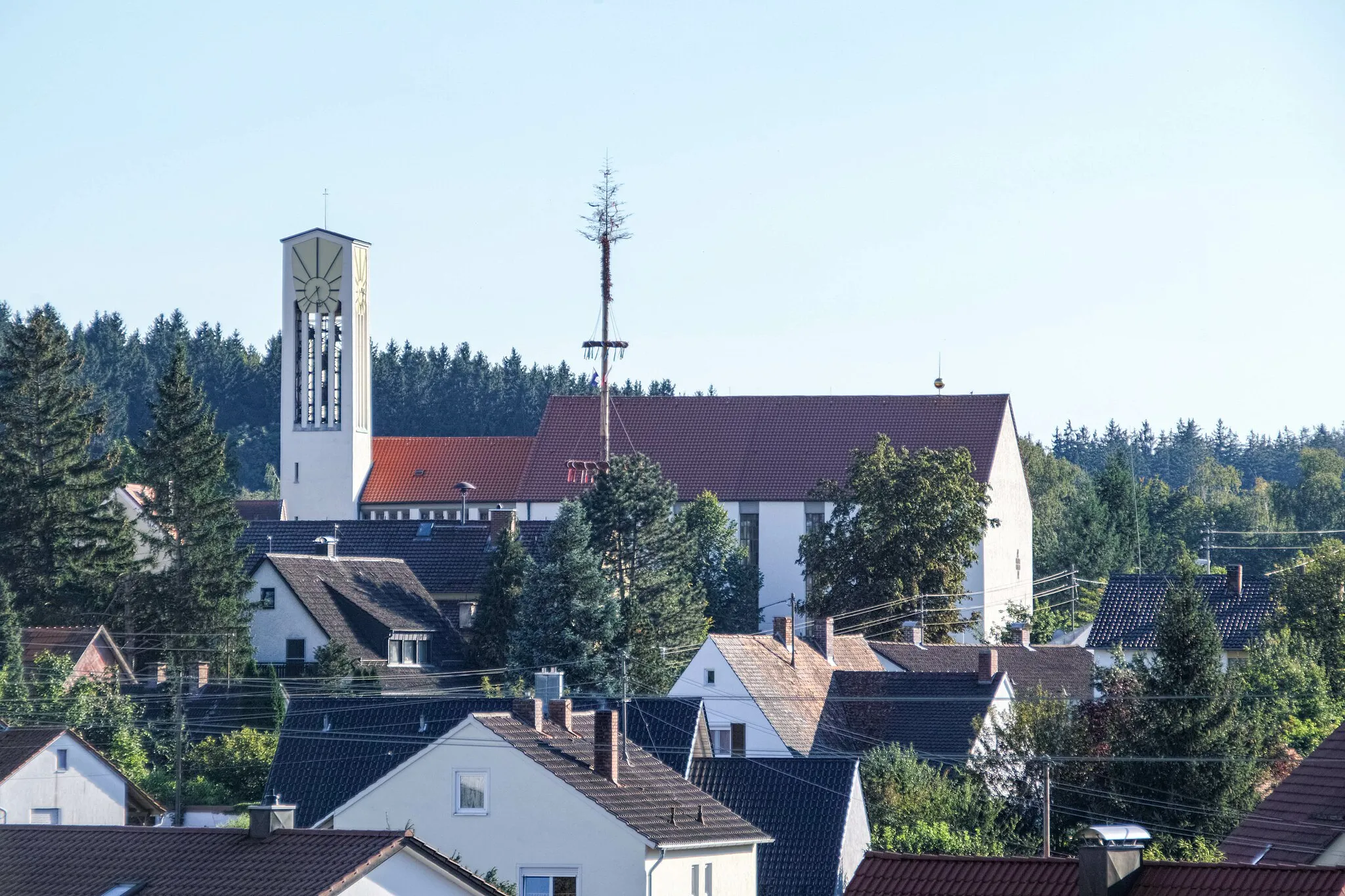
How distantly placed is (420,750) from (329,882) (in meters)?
14.0

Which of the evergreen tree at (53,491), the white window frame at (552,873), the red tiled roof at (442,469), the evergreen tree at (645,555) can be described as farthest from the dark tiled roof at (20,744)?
the red tiled roof at (442,469)

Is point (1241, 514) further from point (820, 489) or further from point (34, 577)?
point (34, 577)

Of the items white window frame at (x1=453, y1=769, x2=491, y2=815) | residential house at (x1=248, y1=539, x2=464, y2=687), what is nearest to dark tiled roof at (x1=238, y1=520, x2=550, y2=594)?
residential house at (x1=248, y1=539, x2=464, y2=687)

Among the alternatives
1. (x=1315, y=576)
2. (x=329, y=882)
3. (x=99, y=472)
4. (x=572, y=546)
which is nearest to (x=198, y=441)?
(x=99, y=472)

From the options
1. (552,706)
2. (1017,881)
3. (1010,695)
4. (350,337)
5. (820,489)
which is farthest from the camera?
(350,337)

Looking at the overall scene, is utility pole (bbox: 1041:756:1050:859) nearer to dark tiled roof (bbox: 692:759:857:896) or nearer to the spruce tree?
dark tiled roof (bbox: 692:759:857:896)

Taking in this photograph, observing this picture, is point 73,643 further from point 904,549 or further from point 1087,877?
point 1087,877

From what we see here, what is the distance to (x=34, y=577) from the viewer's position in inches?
2707

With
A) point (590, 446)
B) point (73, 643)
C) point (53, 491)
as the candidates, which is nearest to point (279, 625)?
point (73, 643)

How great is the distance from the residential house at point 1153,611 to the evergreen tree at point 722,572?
16718 millimetres

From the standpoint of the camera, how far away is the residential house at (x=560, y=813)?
114ft

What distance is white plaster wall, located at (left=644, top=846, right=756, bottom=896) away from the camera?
3450 cm

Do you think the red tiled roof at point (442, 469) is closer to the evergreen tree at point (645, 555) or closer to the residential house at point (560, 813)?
the evergreen tree at point (645, 555)

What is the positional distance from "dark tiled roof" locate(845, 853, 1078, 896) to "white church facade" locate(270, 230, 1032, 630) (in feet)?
209
